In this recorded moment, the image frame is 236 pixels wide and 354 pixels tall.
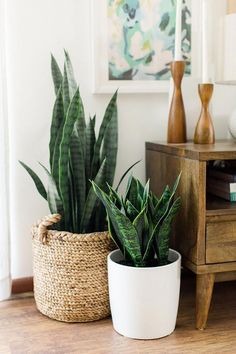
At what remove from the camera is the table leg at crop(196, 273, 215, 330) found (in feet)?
4.42

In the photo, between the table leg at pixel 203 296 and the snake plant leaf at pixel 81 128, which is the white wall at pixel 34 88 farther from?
the table leg at pixel 203 296

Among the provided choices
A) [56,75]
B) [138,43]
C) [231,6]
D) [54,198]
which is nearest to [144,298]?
[54,198]

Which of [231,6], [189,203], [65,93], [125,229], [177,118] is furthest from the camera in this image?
[231,6]

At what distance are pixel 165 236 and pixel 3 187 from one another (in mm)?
575

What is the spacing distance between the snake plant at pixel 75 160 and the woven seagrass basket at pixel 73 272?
7 centimetres

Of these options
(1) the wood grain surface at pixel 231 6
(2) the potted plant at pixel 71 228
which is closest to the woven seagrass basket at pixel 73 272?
(2) the potted plant at pixel 71 228

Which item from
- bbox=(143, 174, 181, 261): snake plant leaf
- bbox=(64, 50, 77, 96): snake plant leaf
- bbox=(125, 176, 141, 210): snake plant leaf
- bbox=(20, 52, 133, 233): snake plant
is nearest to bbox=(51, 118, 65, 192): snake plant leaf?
bbox=(20, 52, 133, 233): snake plant

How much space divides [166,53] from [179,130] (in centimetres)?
32

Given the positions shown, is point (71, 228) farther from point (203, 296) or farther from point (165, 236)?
point (203, 296)

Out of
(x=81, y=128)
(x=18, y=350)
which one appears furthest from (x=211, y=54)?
(x=18, y=350)

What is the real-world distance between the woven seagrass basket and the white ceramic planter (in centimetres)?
8

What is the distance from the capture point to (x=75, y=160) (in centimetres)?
143

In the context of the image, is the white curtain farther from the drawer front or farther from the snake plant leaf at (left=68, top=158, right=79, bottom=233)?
the drawer front

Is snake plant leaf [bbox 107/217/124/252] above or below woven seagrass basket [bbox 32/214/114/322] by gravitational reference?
above
